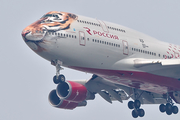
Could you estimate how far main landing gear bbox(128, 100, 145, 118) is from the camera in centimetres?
4575

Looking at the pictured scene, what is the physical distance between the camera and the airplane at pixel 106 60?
3506cm

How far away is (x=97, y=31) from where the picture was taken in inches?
1475

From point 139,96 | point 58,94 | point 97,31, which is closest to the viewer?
point 97,31

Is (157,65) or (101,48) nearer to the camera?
(101,48)

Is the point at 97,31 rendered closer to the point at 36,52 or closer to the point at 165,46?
the point at 36,52

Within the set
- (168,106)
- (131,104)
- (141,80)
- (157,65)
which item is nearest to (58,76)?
(141,80)

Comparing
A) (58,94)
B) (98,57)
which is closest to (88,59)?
(98,57)

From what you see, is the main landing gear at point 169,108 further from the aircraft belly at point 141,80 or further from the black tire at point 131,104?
the black tire at point 131,104

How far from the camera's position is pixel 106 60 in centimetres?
3756

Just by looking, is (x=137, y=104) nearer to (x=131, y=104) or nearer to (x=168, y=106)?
(x=131, y=104)

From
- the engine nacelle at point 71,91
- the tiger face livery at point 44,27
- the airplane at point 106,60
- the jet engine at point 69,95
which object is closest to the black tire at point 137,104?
the airplane at point 106,60

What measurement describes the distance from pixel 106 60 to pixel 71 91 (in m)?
6.73

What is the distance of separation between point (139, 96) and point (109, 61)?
9410 mm

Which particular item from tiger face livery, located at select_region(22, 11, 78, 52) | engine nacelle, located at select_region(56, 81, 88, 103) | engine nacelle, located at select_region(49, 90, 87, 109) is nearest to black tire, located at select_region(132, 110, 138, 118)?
engine nacelle, located at select_region(56, 81, 88, 103)
